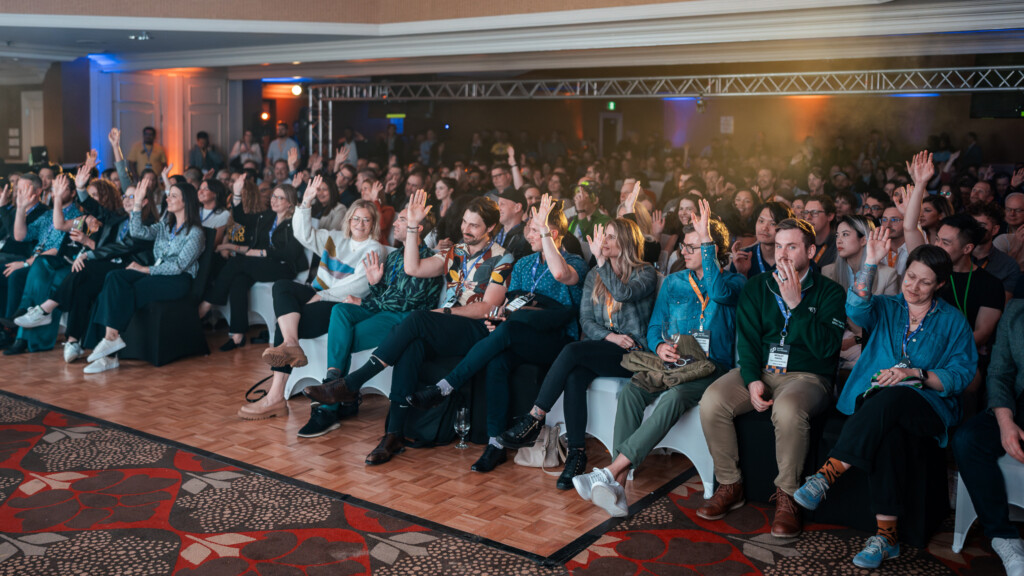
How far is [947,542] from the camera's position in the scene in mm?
3309

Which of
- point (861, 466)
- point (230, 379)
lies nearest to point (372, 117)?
point (230, 379)

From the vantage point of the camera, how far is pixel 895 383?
3.30 meters

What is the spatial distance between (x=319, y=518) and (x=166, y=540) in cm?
56

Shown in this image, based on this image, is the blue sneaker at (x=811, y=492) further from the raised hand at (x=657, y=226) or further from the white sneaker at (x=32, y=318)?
the white sneaker at (x=32, y=318)

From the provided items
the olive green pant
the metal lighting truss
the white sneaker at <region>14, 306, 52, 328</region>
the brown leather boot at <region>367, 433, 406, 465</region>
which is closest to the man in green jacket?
the olive green pant

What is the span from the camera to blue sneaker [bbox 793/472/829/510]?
10.6 feet

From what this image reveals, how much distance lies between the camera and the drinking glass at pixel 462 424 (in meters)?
4.34

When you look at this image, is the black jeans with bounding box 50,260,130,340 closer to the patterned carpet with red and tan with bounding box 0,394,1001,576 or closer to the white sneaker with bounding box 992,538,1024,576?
the patterned carpet with red and tan with bounding box 0,394,1001,576

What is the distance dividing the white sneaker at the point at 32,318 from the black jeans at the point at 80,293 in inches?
5.5

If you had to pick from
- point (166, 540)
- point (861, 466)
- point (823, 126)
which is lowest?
point (166, 540)

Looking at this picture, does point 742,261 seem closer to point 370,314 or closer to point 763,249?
point 763,249

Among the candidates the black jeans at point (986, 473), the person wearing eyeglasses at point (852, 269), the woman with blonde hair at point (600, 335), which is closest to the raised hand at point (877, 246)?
the person wearing eyeglasses at point (852, 269)

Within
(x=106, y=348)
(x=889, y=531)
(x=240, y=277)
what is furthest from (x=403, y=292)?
(x=889, y=531)

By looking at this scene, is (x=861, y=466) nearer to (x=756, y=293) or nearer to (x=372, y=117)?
(x=756, y=293)
